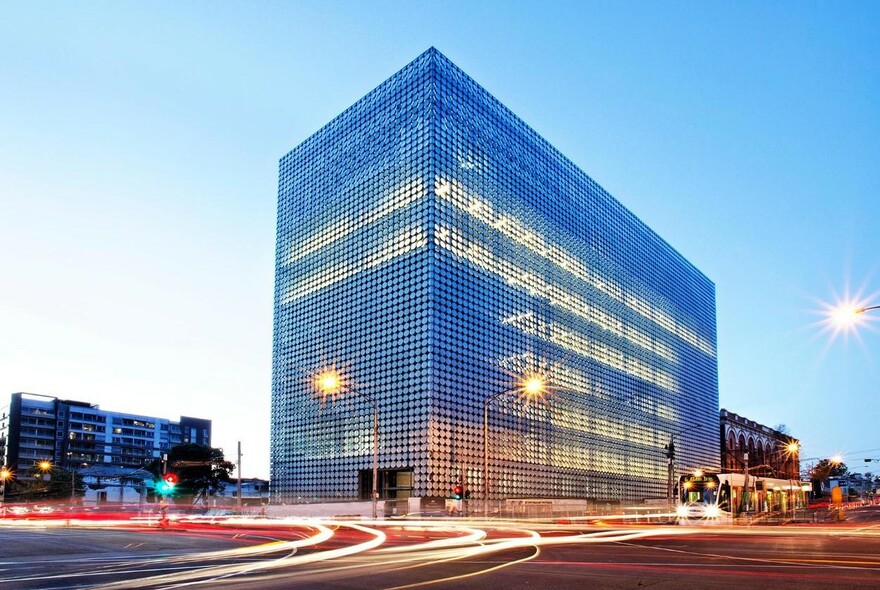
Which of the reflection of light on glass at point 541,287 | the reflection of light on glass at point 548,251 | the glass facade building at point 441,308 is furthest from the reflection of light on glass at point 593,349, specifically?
the reflection of light on glass at point 548,251

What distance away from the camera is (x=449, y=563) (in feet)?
66.1

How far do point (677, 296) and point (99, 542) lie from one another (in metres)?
137

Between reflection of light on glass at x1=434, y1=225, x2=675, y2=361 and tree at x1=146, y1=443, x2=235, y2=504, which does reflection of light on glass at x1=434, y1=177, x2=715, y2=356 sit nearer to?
reflection of light on glass at x1=434, y1=225, x2=675, y2=361

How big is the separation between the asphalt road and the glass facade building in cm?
5179

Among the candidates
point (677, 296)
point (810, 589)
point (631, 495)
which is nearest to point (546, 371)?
point (631, 495)

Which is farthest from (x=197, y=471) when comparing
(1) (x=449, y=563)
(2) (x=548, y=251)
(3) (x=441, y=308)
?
(1) (x=449, y=563)

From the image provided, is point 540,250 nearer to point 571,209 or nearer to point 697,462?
point 571,209

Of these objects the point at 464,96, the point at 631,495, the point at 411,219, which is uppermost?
the point at 464,96

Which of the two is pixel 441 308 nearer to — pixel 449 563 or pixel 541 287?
pixel 541 287

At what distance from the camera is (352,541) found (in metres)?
30.5

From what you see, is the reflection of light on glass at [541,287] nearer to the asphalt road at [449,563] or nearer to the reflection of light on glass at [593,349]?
the reflection of light on glass at [593,349]

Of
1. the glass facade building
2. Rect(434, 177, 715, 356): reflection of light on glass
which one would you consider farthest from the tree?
Rect(434, 177, 715, 356): reflection of light on glass

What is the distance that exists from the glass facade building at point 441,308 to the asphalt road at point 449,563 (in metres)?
51.8

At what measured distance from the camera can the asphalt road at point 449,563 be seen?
52.0ft
